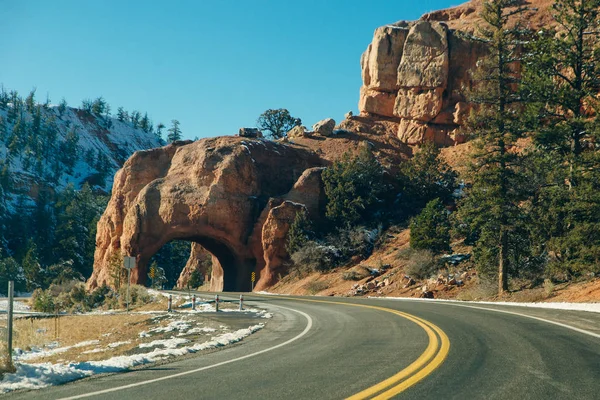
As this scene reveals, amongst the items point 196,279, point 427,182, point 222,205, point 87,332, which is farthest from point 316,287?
point 196,279

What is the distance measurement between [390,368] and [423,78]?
54478mm

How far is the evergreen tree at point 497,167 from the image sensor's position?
26.4 metres

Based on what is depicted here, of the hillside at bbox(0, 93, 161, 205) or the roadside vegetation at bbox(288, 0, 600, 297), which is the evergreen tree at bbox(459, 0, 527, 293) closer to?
the roadside vegetation at bbox(288, 0, 600, 297)

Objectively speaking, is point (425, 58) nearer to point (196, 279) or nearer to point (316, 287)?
point (316, 287)

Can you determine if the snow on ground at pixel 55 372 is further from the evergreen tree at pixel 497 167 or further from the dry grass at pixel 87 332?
the evergreen tree at pixel 497 167

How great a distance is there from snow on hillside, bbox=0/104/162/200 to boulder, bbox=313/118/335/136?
92585 millimetres

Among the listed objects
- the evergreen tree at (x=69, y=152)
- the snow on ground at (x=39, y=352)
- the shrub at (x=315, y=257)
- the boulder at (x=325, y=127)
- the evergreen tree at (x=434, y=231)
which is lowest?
the snow on ground at (x=39, y=352)

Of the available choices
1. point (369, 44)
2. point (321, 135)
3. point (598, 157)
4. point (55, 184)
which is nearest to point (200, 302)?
point (598, 157)

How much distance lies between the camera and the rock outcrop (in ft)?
188

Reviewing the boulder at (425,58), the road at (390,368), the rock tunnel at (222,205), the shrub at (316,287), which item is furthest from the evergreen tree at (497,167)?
the boulder at (425,58)

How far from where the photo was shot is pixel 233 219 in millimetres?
50031

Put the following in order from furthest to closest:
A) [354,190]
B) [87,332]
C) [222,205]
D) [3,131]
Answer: [3,131] → [222,205] → [354,190] → [87,332]

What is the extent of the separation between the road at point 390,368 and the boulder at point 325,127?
5011 centimetres

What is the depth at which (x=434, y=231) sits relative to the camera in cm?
3622
